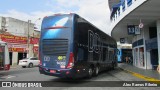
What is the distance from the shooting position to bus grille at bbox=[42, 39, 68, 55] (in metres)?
12.6

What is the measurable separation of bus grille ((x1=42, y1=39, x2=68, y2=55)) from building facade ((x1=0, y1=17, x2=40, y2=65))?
2620 centimetres

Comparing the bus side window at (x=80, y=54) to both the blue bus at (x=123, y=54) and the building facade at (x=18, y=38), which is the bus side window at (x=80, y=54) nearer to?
the building facade at (x=18, y=38)

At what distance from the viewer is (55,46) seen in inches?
509

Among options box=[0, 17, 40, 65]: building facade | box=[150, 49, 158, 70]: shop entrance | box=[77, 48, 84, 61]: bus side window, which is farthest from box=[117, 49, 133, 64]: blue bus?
box=[77, 48, 84, 61]: bus side window

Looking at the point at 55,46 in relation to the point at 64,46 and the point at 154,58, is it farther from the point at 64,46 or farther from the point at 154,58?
the point at 154,58

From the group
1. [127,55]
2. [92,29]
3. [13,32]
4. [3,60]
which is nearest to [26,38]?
[13,32]

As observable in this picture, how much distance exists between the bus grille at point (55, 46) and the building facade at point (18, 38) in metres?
26.2

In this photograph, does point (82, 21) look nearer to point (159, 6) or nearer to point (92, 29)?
point (92, 29)

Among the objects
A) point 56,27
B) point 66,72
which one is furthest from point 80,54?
point 56,27

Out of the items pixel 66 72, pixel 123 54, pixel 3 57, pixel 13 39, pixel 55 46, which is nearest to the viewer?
pixel 66 72

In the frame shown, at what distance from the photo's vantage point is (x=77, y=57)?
12680mm

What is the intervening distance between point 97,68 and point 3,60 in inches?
281

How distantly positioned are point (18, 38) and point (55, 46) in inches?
1199

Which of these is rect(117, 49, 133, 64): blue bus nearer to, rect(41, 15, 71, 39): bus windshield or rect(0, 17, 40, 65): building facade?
rect(0, 17, 40, 65): building facade
